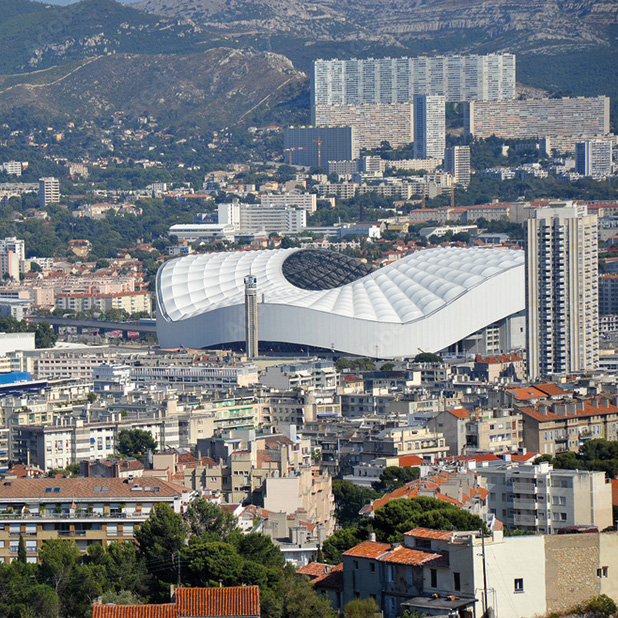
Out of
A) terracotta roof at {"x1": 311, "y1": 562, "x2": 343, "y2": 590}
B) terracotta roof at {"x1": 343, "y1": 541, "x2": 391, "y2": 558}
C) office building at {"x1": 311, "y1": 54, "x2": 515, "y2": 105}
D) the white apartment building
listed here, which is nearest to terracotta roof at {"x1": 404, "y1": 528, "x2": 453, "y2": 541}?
terracotta roof at {"x1": 343, "y1": 541, "x2": 391, "y2": 558}

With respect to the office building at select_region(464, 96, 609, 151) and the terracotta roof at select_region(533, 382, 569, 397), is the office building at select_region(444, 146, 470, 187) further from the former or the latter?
the terracotta roof at select_region(533, 382, 569, 397)

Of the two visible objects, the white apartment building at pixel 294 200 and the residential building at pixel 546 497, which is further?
the white apartment building at pixel 294 200

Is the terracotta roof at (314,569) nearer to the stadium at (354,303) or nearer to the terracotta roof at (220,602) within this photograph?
the terracotta roof at (220,602)

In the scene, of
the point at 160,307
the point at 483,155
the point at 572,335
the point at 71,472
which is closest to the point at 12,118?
the point at 483,155

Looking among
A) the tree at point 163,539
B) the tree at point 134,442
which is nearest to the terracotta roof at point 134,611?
the tree at point 163,539

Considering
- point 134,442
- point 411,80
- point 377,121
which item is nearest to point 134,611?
point 134,442
